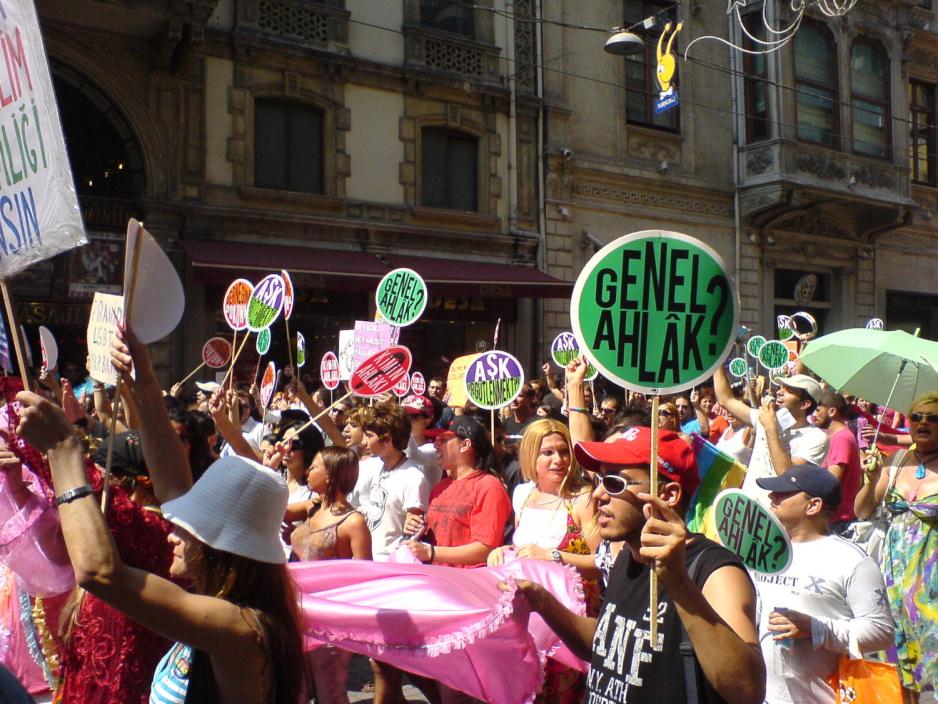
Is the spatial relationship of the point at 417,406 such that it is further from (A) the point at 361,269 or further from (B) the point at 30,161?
(A) the point at 361,269

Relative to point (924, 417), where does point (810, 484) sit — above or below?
below

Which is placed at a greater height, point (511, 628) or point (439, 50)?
point (439, 50)

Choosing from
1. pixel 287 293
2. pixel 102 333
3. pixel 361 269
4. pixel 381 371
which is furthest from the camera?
pixel 361 269

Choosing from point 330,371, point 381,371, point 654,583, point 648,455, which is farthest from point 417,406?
point 654,583

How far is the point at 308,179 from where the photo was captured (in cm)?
1631

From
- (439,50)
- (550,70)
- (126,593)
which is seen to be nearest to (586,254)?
(550,70)

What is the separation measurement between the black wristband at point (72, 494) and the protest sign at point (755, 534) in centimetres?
189

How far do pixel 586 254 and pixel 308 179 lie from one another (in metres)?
5.57

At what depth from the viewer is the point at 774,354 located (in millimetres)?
10688

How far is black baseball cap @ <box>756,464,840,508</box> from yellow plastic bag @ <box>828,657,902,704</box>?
0.59 meters

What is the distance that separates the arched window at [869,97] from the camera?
22719 mm

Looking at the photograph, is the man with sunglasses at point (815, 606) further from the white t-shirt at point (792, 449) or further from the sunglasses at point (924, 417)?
the white t-shirt at point (792, 449)

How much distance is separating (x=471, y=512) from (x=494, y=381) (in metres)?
3.18

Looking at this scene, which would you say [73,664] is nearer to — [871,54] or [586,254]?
[586,254]
